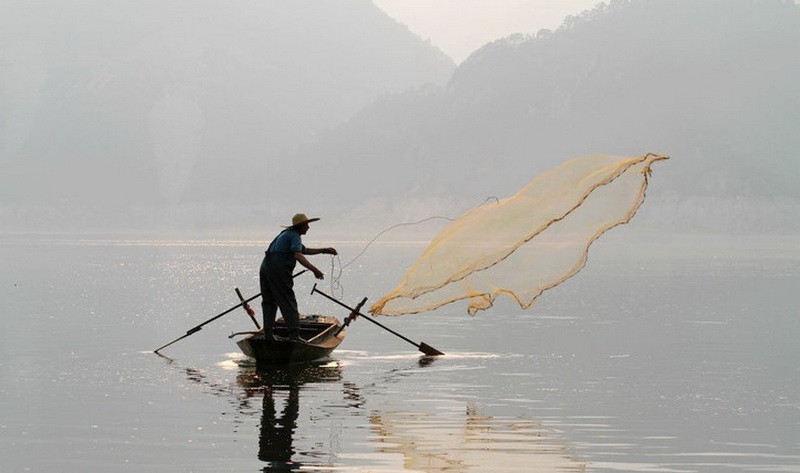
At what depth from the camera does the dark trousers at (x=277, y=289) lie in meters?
32.5

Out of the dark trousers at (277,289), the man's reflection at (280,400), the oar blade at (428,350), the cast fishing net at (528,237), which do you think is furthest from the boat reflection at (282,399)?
the oar blade at (428,350)

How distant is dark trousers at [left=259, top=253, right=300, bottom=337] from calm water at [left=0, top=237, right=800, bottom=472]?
1.16m

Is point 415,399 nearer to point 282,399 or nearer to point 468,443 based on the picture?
point 282,399

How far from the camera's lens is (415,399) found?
29.1 meters

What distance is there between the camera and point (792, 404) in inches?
1176

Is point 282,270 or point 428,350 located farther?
point 428,350

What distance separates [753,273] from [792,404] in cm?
11423

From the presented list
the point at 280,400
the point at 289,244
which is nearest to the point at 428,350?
the point at 289,244

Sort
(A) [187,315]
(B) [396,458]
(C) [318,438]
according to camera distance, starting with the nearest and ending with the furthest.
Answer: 1. (B) [396,458]
2. (C) [318,438]
3. (A) [187,315]

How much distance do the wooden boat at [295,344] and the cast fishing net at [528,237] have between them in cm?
152

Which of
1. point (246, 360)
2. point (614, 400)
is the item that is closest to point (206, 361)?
point (246, 360)

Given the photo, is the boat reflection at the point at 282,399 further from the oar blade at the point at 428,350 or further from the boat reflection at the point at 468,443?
the oar blade at the point at 428,350

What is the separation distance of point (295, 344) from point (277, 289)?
1.45 metres

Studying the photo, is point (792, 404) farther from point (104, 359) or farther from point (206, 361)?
point (104, 359)
